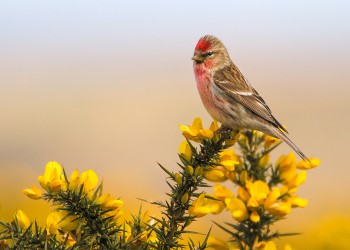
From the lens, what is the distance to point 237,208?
3488mm

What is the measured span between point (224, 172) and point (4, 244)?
1190mm

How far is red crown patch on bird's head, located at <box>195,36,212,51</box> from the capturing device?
6.66m

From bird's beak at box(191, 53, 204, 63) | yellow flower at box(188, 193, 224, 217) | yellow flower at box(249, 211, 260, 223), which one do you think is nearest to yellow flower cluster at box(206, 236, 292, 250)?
yellow flower at box(249, 211, 260, 223)

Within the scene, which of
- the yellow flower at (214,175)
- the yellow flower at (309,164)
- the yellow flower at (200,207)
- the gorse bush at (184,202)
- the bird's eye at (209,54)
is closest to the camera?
the gorse bush at (184,202)

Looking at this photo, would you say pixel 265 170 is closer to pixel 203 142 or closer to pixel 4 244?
pixel 203 142

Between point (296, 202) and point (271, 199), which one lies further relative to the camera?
point (296, 202)

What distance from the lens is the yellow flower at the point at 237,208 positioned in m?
3.46

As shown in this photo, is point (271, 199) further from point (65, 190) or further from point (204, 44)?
point (204, 44)

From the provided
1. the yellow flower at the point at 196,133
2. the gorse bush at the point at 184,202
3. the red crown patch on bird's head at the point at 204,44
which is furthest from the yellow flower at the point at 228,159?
the red crown patch on bird's head at the point at 204,44

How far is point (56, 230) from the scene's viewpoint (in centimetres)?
304

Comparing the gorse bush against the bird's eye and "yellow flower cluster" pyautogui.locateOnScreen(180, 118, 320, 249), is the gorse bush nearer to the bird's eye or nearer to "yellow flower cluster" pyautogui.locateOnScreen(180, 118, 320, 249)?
"yellow flower cluster" pyautogui.locateOnScreen(180, 118, 320, 249)

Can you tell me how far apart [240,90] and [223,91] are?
0.28 m

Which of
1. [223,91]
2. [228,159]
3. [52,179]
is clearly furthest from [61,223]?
[223,91]

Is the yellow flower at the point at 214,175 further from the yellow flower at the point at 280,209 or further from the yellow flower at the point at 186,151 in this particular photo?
the yellow flower at the point at 280,209
